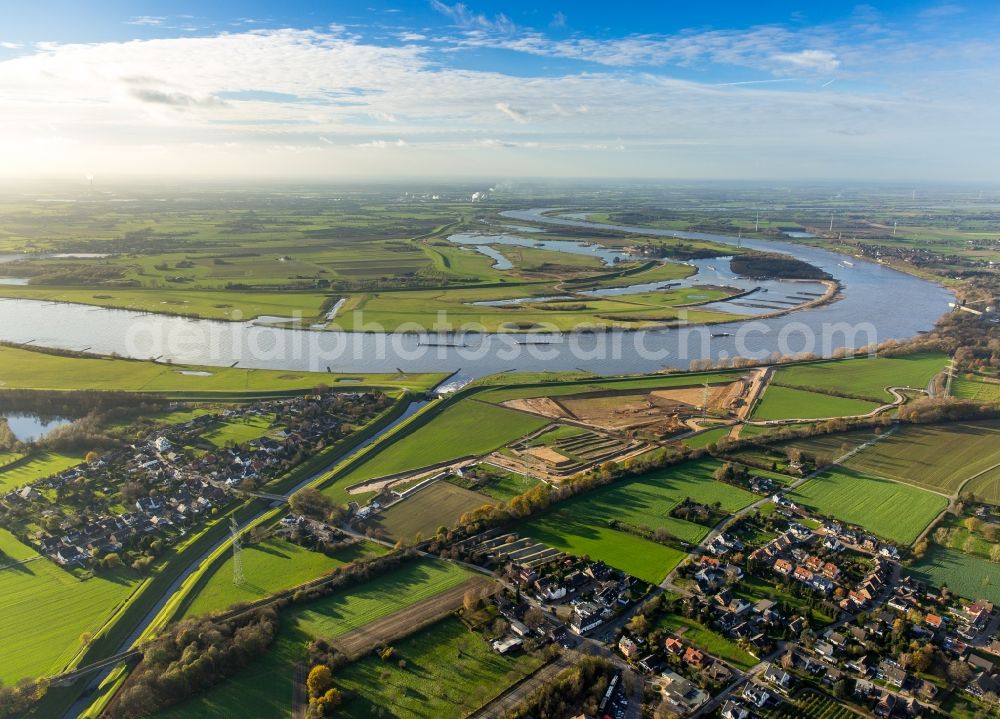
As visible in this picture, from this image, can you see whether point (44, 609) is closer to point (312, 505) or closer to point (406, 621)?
point (312, 505)

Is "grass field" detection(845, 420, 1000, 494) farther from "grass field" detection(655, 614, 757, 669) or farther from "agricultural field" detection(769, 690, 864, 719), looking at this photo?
"agricultural field" detection(769, 690, 864, 719)

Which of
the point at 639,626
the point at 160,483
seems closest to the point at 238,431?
the point at 160,483

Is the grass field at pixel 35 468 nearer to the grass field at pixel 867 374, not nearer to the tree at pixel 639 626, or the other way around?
the tree at pixel 639 626

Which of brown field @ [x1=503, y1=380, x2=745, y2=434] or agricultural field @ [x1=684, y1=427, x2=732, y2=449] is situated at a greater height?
brown field @ [x1=503, y1=380, x2=745, y2=434]

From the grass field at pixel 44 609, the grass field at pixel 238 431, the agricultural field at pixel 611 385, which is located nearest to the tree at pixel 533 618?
the grass field at pixel 44 609

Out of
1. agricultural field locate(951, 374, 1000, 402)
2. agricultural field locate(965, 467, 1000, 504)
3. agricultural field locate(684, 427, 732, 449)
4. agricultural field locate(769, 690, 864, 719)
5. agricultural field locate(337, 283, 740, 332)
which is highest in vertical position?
agricultural field locate(337, 283, 740, 332)

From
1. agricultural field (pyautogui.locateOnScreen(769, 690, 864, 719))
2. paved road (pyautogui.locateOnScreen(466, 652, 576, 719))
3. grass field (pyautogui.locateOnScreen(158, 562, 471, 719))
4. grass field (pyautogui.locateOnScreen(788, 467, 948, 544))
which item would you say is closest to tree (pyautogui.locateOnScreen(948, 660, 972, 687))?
agricultural field (pyautogui.locateOnScreen(769, 690, 864, 719))
